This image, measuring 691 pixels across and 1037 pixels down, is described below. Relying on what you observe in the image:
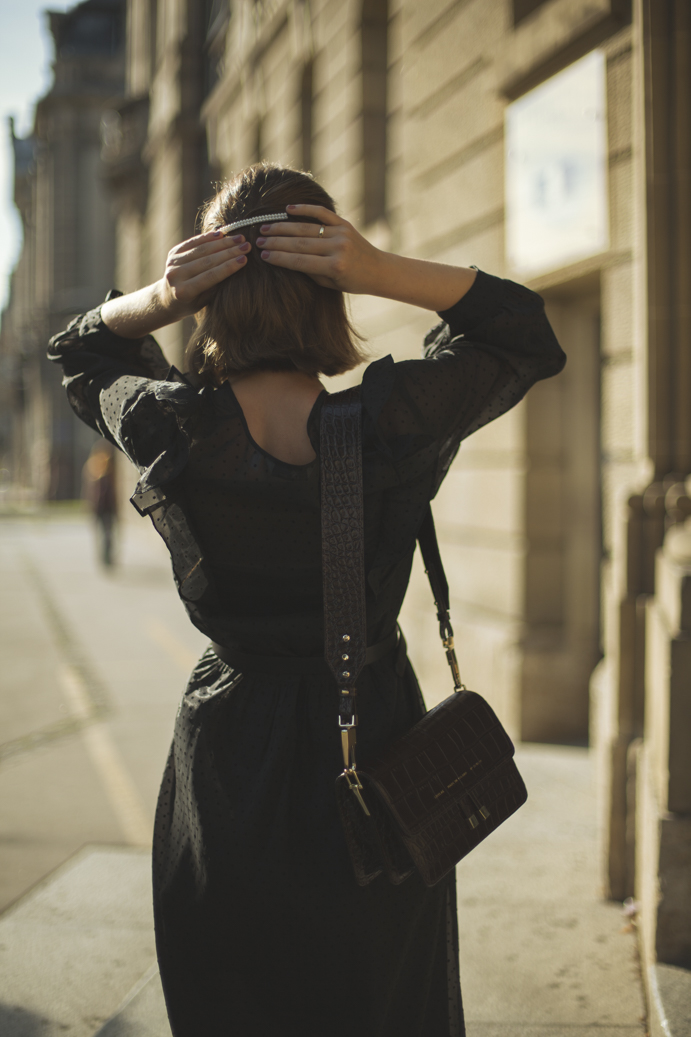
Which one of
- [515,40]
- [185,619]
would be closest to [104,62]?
[185,619]

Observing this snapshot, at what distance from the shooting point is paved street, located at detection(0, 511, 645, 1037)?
2674 millimetres

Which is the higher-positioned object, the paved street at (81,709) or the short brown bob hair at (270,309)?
the short brown bob hair at (270,309)

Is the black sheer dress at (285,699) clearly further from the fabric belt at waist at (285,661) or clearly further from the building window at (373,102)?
the building window at (373,102)

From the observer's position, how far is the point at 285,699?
62.9 inches

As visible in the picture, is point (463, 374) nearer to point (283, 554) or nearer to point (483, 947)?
point (283, 554)

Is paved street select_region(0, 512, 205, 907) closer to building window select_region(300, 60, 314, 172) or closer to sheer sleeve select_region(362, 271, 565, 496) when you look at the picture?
sheer sleeve select_region(362, 271, 565, 496)

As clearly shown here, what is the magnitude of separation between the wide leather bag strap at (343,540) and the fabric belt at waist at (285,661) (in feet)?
0.39

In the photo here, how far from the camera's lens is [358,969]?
1.54m

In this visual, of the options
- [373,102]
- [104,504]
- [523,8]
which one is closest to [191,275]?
[523,8]

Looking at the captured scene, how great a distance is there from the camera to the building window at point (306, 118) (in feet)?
30.6

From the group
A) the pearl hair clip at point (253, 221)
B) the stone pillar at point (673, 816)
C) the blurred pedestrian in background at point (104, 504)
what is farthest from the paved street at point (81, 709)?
the pearl hair clip at point (253, 221)

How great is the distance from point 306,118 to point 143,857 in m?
8.15

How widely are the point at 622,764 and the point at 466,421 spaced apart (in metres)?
2.14

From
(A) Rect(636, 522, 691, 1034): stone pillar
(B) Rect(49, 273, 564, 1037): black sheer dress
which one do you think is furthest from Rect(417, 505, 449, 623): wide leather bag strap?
(A) Rect(636, 522, 691, 1034): stone pillar
